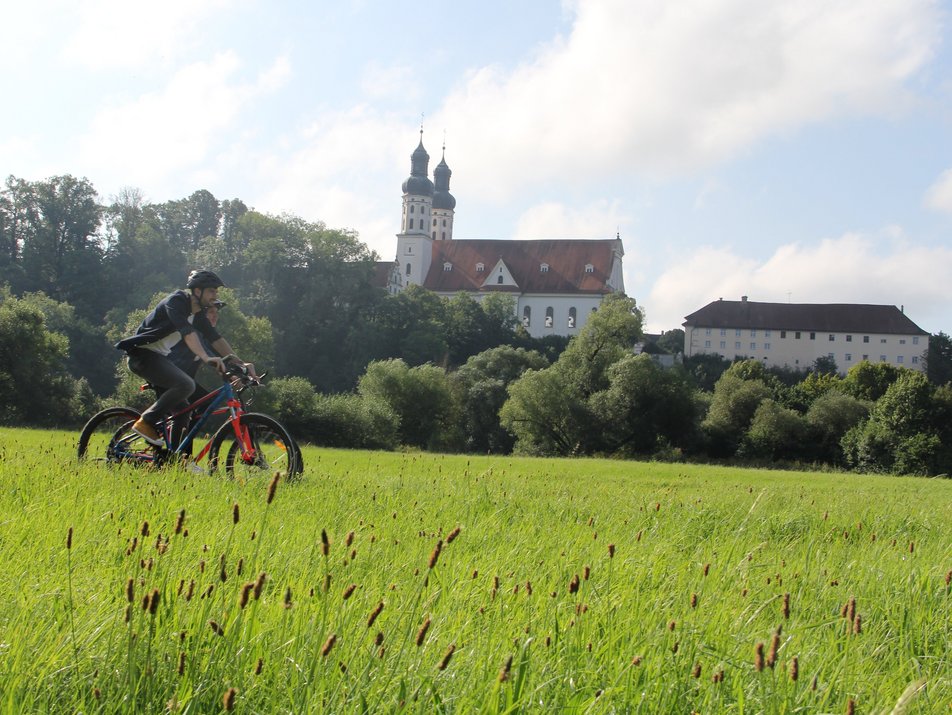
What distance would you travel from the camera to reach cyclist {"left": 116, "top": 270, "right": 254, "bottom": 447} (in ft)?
25.9

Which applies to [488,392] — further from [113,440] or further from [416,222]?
[416,222]

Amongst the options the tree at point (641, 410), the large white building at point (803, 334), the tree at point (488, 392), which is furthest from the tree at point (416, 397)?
the large white building at point (803, 334)

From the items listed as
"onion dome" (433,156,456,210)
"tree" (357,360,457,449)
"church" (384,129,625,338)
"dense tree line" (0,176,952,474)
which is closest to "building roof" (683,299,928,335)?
"church" (384,129,625,338)

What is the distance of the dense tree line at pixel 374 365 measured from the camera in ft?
156

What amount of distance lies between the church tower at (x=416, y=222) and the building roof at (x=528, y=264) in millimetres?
1840

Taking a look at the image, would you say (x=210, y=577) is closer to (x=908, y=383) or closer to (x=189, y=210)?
(x=908, y=383)

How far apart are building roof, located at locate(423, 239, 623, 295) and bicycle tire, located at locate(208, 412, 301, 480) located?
11658cm

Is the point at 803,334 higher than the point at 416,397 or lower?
higher

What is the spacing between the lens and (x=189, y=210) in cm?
10688

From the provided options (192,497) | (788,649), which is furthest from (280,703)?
(192,497)

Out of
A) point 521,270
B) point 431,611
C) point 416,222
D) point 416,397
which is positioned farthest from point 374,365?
point 416,222

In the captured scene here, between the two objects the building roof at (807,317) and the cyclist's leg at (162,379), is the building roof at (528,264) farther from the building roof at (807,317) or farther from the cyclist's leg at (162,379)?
the cyclist's leg at (162,379)

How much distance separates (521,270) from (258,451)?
397 ft

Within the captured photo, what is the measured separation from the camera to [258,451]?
25.6 feet
